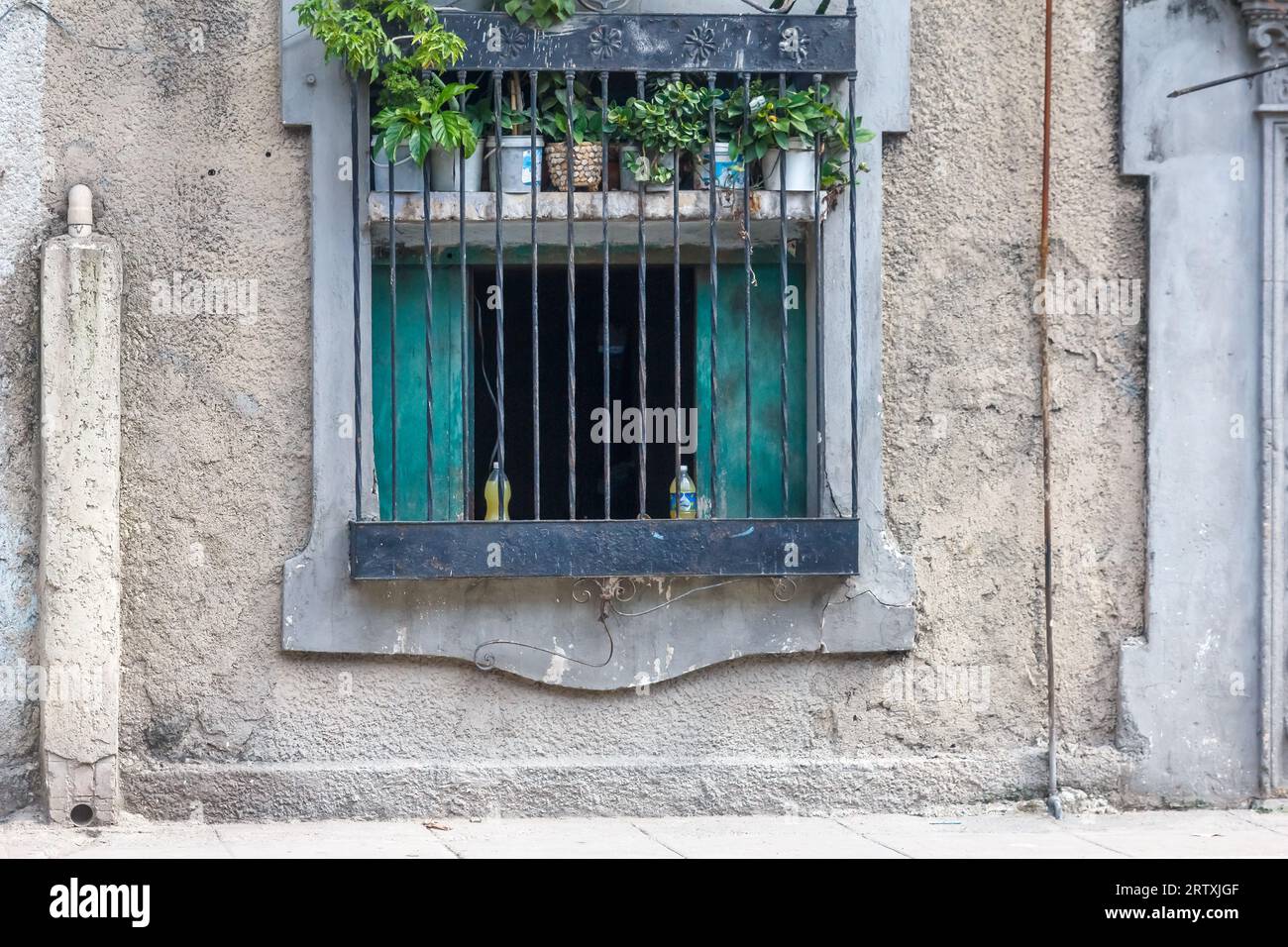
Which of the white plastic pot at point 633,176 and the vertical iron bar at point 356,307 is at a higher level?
the white plastic pot at point 633,176

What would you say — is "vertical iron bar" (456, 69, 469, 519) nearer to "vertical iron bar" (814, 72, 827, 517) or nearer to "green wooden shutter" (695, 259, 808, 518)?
"green wooden shutter" (695, 259, 808, 518)

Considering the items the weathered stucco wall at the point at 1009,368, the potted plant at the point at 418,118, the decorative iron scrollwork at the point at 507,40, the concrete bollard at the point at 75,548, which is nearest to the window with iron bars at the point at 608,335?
the decorative iron scrollwork at the point at 507,40

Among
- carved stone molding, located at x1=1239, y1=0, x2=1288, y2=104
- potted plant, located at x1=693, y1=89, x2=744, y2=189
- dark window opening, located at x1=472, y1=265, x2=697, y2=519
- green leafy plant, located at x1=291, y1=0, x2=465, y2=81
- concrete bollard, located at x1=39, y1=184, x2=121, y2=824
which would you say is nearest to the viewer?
green leafy plant, located at x1=291, y1=0, x2=465, y2=81

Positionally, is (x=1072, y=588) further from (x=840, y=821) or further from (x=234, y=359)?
(x=234, y=359)

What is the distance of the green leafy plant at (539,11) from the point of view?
5.38 m

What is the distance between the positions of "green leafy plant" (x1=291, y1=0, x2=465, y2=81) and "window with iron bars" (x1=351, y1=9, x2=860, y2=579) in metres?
0.14

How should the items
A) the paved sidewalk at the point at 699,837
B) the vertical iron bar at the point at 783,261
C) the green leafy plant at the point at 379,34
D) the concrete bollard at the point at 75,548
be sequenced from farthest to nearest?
the vertical iron bar at the point at 783,261 < the concrete bollard at the point at 75,548 < the green leafy plant at the point at 379,34 < the paved sidewalk at the point at 699,837

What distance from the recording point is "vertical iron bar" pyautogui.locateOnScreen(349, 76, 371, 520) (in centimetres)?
537

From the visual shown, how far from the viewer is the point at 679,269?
5.87 meters

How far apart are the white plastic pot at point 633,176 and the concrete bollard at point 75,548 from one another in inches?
77.3

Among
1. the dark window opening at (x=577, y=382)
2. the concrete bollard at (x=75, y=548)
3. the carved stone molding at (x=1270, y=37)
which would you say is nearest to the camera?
the concrete bollard at (x=75, y=548)

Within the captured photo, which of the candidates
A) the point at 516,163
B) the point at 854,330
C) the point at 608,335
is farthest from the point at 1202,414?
the point at 516,163

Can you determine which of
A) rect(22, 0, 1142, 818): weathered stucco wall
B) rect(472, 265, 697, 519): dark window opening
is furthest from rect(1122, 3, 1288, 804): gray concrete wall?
rect(472, 265, 697, 519): dark window opening

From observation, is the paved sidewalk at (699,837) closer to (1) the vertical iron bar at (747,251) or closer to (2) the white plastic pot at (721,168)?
(1) the vertical iron bar at (747,251)
